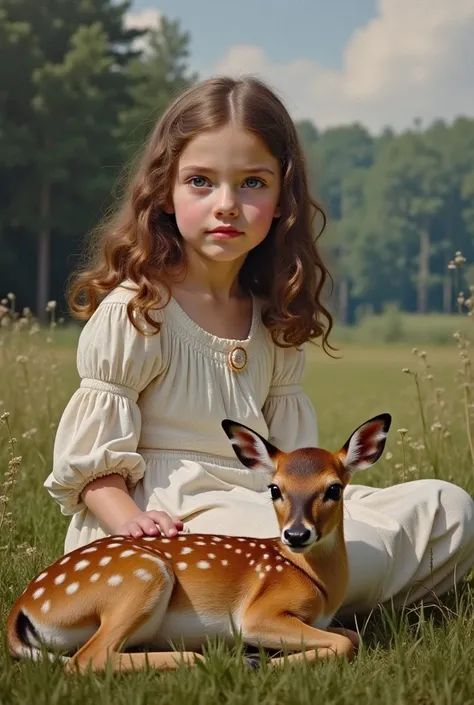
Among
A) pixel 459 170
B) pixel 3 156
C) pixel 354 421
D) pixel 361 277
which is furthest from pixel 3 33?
pixel 459 170

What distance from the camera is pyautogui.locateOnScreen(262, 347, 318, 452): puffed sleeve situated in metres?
3.92

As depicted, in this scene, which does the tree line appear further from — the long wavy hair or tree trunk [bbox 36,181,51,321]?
the long wavy hair

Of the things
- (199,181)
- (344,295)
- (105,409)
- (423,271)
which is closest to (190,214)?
(199,181)

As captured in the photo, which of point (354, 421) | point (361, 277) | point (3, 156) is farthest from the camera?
point (361, 277)

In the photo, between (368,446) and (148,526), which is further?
(148,526)

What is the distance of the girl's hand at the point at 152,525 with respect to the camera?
302cm

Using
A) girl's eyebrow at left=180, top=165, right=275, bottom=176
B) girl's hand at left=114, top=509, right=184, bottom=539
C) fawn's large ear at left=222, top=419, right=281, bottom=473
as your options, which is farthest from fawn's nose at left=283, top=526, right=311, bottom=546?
girl's eyebrow at left=180, top=165, right=275, bottom=176

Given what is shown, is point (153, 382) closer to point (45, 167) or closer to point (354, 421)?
point (354, 421)

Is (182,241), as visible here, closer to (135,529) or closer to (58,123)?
(135,529)

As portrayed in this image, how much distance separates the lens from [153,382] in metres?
3.58

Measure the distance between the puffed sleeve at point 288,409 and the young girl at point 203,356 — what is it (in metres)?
0.04

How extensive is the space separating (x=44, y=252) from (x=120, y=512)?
80.1 feet

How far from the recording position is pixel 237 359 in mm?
3695

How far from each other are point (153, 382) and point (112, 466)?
368 millimetres
